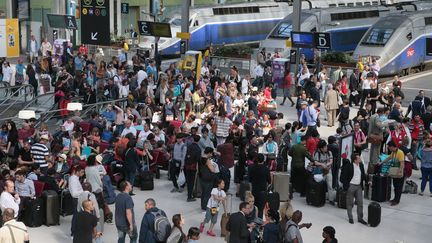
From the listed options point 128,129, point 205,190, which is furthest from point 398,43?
point 205,190

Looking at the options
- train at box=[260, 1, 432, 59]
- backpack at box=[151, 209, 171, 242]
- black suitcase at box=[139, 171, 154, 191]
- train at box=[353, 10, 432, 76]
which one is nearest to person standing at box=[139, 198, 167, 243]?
backpack at box=[151, 209, 171, 242]

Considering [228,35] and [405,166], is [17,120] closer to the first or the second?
[405,166]

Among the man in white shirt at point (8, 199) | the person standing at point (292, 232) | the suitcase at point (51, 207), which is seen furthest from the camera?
the suitcase at point (51, 207)

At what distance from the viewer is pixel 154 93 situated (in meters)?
28.2

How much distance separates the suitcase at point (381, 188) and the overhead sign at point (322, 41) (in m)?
14.2

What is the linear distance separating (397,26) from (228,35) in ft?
44.1

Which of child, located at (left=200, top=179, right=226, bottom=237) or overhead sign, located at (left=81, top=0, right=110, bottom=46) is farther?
overhead sign, located at (left=81, top=0, right=110, bottom=46)

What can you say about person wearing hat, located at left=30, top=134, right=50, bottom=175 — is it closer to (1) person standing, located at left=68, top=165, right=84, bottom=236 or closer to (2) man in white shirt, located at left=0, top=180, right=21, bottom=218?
(1) person standing, located at left=68, top=165, right=84, bottom=236

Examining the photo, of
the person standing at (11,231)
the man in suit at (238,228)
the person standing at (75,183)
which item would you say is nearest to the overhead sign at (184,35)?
the person standing at (75,183)

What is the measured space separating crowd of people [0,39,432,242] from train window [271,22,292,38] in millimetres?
14480

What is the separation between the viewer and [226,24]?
50688 millimetres

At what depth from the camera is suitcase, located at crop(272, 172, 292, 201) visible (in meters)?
18.5

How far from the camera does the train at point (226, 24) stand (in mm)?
48625

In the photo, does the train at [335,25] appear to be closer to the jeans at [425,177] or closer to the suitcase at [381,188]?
the jeans at [425,177]
